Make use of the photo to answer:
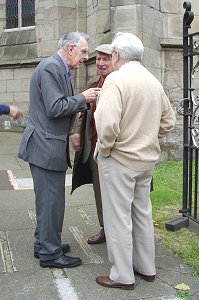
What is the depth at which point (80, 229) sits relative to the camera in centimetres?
488

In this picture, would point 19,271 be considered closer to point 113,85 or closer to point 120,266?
point 120,266

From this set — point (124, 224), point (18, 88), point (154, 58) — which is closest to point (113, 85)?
point (124, 224)

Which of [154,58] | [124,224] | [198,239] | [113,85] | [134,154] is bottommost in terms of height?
[198,239]

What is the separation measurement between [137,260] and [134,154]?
891mm

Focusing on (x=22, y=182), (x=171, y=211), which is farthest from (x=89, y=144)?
(x=22, y=182)

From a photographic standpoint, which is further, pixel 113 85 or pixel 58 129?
pixel 58 129

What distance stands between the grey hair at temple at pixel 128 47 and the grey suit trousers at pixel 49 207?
1127mm

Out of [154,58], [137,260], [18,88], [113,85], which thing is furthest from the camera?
[18,88]

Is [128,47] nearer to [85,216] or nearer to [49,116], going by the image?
[49,116]

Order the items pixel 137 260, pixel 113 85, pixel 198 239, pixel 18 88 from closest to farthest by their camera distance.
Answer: pixel 113 85, pixel 137 260, pixel 198 239, pixel 18 88

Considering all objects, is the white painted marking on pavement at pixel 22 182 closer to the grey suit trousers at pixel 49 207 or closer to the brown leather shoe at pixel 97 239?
the brown leather shoe at pixel 97 239

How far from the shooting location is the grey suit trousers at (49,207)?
3748 millimetres

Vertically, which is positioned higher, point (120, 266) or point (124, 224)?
point (124, 224)

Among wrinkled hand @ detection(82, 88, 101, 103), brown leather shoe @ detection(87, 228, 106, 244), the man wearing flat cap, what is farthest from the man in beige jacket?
brown leather shoe @ detection(87, 228, 106, 244)
